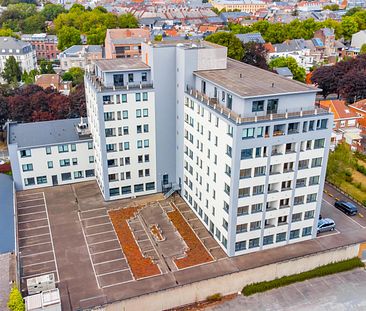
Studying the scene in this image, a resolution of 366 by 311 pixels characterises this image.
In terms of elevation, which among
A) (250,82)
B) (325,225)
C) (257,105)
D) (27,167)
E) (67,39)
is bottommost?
(325,225)

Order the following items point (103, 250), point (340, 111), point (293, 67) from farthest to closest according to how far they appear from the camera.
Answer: point (293, 67), point (340, 111), point (103, 250)

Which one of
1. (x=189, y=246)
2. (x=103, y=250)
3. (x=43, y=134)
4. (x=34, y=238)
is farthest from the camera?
(x=43, y=134)

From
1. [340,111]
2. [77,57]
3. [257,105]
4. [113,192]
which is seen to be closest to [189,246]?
[113,192]

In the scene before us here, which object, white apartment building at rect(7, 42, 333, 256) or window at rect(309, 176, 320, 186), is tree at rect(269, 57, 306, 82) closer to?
white apartment building at rect(7, 42, 333, 256)

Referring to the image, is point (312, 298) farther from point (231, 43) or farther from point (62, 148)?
point (231, 43)

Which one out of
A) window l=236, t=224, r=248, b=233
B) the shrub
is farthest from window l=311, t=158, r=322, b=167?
the shrub

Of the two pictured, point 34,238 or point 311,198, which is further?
point 34,238

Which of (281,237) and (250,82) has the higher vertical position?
(250,82)

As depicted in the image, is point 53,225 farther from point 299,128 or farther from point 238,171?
point 299,128
